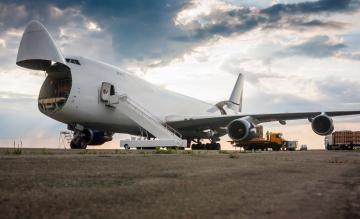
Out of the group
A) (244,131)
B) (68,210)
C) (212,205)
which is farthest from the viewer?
(244,131)

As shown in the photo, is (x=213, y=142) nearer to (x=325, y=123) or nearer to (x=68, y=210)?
(x=325, y=123)

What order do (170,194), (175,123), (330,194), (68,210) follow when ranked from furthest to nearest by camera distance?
(175,123)
(330,194)
(170,194)
(68,210)

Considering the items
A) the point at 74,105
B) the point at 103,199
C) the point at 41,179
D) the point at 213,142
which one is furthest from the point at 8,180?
the point at 213,142

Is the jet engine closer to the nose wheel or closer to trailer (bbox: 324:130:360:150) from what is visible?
the nose wheel

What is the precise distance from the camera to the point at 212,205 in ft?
8.78

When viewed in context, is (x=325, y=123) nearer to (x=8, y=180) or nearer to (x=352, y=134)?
(x=8, y=180)

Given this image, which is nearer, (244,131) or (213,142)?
(244,131)

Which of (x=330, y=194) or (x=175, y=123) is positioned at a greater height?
Result: (x=175, y=123)

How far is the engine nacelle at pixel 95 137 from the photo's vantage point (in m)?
20.5

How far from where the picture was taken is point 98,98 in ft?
63.6

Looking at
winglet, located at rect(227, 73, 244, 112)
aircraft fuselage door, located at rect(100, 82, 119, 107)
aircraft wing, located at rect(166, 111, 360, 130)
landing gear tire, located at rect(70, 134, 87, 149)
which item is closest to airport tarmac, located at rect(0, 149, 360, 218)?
aircraft fuselage door, located at rect(100, 82, 119, 107)

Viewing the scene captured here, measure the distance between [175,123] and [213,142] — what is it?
5.76 metres

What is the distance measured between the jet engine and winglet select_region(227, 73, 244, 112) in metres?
18.6

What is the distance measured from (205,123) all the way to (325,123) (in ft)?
24.5
